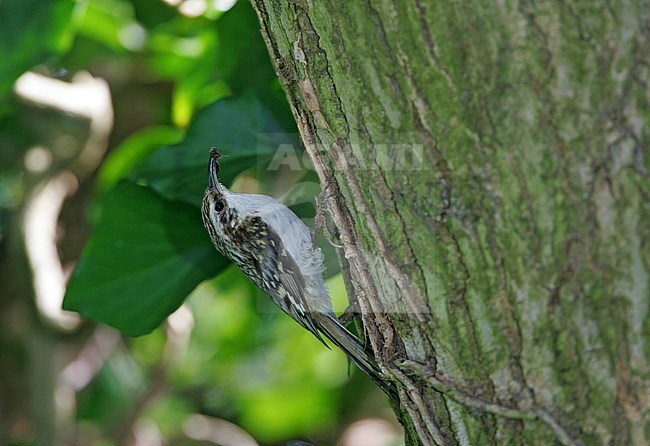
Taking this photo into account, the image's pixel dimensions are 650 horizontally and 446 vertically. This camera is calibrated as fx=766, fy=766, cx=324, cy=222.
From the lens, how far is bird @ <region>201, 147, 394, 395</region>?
7.32 ft

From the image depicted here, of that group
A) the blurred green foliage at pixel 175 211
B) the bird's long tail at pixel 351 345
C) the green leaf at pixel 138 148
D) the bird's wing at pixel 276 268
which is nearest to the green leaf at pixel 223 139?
the blurred green foliage at pixel 175 211

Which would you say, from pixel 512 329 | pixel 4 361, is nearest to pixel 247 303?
pixel 4 361

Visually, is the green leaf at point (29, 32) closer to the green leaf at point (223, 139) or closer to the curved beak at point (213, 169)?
the green leaf at point (223, 139)

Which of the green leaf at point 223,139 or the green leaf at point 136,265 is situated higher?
the green leaf at point 223,139

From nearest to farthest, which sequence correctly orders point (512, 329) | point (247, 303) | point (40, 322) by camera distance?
1. point (512, 329)
2. point (40, 322)
3. point (247, 303)

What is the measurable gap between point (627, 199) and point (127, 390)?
11.8 feet

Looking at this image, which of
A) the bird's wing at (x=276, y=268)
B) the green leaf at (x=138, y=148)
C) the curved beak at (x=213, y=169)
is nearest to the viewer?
the curved beak at (x=213, y=169)

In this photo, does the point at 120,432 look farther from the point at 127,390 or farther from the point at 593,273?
the point at 593,273

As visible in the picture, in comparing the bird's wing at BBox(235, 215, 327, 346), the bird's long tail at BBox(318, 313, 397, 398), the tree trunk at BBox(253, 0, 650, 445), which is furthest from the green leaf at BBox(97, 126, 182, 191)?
the tree trunk at BBox(253, 0, 650, 445)

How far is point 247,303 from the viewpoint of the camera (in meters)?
3.79

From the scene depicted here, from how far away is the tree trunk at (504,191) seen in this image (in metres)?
1.06

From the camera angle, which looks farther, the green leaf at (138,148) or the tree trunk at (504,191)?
the green leaf at (138,148)

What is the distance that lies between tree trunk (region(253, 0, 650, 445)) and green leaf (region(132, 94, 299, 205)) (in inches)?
34.6

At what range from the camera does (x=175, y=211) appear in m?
2.33
